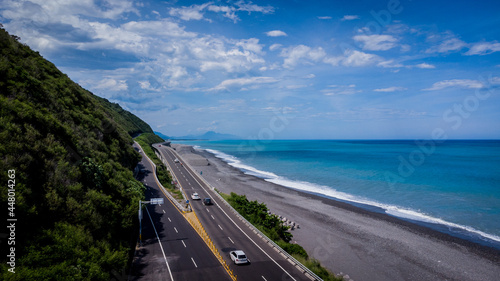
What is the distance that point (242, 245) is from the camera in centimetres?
2711

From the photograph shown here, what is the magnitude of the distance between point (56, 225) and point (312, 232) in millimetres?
33106

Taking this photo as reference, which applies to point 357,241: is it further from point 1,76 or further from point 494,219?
point 1,76

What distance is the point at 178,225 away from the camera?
108ft

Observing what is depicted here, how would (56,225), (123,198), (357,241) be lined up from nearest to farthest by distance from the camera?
(56,225) < (123,198) < (357,241)

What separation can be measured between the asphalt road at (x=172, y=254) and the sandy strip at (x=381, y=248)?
1522 centimetres

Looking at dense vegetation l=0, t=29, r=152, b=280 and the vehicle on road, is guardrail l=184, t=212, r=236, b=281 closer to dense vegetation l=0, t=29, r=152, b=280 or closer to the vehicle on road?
the vehicle on road

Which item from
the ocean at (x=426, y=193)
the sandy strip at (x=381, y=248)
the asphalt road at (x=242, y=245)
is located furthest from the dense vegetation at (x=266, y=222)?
the ocean at (x=426, y=193)

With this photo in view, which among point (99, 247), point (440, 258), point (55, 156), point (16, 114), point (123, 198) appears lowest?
point (440, 258)

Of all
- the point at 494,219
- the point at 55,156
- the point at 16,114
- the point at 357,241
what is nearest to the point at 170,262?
the point at 55,156

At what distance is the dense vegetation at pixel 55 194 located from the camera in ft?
49.9

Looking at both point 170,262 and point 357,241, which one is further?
point 357,241

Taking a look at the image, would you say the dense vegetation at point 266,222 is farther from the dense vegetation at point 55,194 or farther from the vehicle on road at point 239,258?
the dense vegetation at point 55,194

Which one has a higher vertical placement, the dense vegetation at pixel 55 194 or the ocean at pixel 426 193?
the dense vegetation at pixel 55 194

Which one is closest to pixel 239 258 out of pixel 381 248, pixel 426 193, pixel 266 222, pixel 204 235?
pixel 204 235
